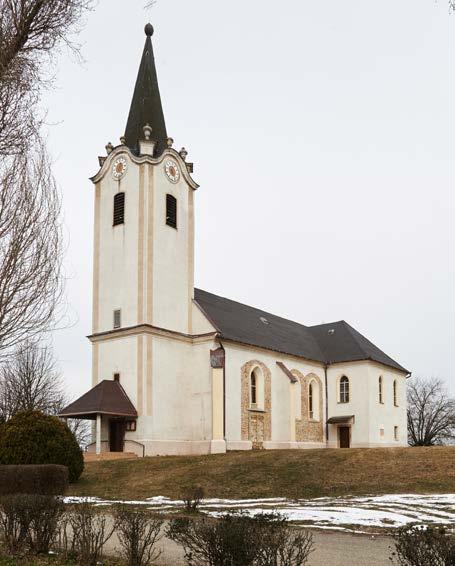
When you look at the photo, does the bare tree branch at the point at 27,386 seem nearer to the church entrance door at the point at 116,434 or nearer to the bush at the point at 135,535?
the church entrance door at the point at 116,434

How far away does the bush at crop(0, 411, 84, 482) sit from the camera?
23.5m

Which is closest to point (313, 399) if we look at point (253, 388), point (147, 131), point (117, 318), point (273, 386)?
point (273, 386)

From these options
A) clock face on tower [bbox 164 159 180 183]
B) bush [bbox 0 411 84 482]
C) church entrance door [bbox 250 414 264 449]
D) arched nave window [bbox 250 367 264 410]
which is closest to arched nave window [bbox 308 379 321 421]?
arched nave window [bbox 250 367 264 410]

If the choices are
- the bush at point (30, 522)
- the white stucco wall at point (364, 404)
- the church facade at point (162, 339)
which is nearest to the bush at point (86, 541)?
the bush at point (30, 522)

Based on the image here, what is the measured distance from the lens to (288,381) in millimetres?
41656

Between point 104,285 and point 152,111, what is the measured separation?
34.3 ft

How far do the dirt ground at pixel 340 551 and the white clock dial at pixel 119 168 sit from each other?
28.2 metres

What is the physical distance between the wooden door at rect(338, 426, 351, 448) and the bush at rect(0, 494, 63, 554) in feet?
124

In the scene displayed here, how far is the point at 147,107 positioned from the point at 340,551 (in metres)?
33.3

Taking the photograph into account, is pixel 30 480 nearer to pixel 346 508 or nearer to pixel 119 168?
pixel 346 508

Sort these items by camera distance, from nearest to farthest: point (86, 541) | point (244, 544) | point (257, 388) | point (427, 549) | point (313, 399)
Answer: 1. point (427, 549)
2. point (244, 544)
3. point (86, 541)
4. point (257, 388)
5. point (313, 399)

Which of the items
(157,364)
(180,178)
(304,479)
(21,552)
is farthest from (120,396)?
(21,552)

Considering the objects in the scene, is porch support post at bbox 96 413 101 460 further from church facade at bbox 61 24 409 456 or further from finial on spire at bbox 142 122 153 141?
finial on spire at bbox 142 122 153 141

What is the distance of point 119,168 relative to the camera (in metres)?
38.8
